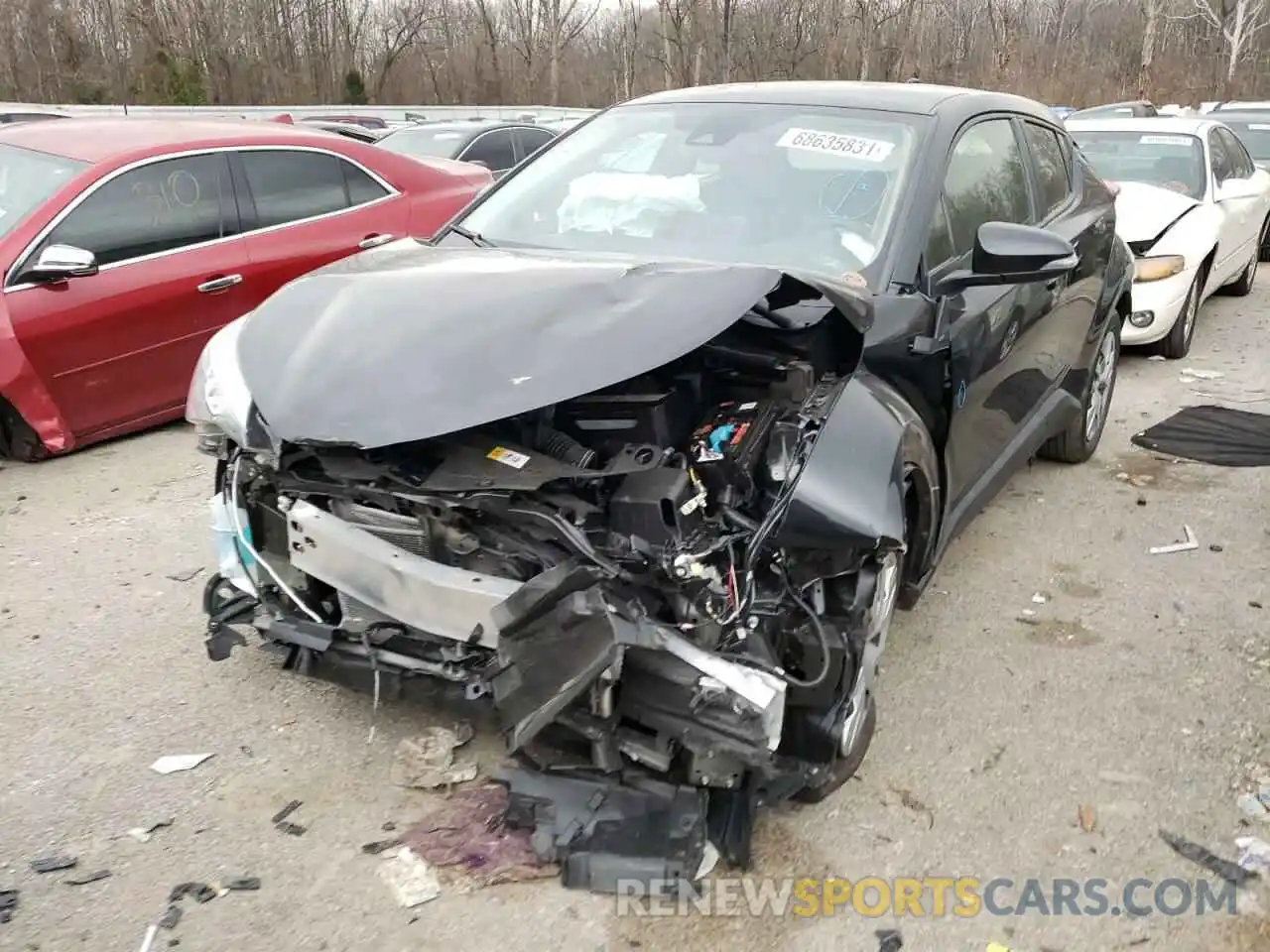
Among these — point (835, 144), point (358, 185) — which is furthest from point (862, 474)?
point (358, 185)

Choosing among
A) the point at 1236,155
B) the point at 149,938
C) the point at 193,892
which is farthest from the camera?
the point at 1236,155

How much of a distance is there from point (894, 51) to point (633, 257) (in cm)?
3569

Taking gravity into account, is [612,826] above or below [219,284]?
below

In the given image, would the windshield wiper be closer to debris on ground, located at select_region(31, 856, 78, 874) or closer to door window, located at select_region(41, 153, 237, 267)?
debris on ground, located at select_region(31, 856, 78, 874)

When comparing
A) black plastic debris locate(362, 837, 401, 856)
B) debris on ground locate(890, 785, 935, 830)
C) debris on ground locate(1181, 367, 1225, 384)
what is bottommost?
debris on ground locate(1181, 367, 1225, 384)

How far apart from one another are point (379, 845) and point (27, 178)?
4.42m

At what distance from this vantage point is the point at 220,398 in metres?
2.81

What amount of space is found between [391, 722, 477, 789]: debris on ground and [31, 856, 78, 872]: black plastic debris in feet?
2.60

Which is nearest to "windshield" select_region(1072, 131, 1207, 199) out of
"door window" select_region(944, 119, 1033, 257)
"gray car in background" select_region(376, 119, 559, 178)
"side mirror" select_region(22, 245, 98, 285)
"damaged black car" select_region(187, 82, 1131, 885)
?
"door window" select_region(944, 119, 1033, 257)

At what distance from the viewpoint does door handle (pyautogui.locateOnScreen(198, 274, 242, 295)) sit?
17.6 ft

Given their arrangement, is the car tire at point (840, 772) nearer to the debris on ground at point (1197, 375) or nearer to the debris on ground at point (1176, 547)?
the debris on ground at point (1176, 547)

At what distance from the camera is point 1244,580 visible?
4.09 metres

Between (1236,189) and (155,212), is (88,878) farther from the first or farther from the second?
(1236,189)

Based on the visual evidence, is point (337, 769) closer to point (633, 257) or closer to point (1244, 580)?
point (633, 257)
